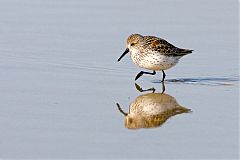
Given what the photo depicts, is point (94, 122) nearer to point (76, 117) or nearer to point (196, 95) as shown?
point (76, 117)

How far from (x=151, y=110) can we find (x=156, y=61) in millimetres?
1483

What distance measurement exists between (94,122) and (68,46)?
128 inches

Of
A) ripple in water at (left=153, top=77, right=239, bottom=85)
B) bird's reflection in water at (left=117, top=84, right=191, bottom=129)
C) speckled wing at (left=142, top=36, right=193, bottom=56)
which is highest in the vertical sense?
speckled wing at (left=142, top=36, right=193, bottom=56)

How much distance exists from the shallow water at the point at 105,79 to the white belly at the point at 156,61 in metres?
0.18

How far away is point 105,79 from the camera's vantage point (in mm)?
9492

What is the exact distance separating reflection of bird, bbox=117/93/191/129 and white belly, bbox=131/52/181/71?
746 millimetres

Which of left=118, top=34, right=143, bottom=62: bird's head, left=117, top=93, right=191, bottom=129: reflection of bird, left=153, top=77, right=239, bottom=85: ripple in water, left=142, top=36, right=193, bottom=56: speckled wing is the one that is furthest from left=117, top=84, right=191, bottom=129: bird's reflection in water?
left=118, top=34, right=143, bottom=62: bird's head

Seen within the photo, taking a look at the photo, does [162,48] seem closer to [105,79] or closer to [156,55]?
[156,55]

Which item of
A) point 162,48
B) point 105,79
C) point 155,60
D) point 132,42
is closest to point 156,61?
point 155,60

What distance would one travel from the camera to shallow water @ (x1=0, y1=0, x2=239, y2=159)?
7129 mm

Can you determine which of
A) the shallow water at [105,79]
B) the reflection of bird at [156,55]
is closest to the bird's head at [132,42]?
the reflection of bird at [156,55]

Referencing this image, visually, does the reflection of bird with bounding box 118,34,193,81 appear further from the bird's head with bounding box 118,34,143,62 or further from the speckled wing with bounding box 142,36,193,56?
the bird's head with bounding box 118,34,143,62

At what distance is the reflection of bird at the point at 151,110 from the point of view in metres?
7.85

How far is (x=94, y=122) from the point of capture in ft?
25.5
